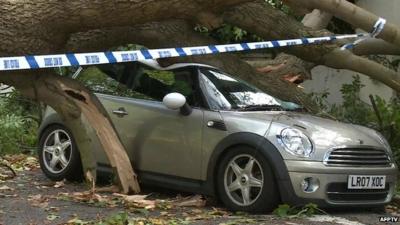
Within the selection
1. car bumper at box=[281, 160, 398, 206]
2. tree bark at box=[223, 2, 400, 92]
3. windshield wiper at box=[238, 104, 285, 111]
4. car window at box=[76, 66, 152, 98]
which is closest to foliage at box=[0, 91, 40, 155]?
car window at box=[76, 66, 152, 98]

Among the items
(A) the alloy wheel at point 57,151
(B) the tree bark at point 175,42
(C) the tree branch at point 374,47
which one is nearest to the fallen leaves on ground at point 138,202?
(A) the alloy wheel at point 57,151

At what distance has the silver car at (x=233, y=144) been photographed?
5.86 metres

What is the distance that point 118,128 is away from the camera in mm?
7129

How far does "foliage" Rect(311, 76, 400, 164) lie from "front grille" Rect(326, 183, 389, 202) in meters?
1.71

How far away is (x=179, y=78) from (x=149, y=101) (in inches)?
16.1

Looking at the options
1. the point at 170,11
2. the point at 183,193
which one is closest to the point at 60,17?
the point at 170,11

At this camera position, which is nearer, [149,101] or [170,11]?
[170,11]

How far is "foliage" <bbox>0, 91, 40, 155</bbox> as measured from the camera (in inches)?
423

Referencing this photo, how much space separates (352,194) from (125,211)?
213cm

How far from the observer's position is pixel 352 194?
6.08 metres

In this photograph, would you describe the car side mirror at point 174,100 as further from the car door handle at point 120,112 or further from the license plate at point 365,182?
the license plate at point 365,182

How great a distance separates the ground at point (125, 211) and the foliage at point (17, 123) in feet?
11.9

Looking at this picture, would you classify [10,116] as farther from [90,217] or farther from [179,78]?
[90,217]

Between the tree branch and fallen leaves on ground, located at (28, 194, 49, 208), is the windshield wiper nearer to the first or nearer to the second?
fallen leaves on ground, located at (28, 194, 49, 208)
